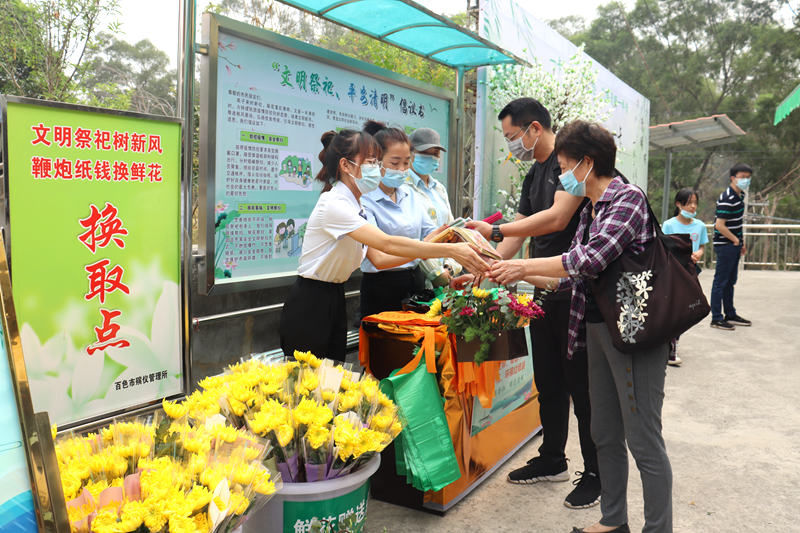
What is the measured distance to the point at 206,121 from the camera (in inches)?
115

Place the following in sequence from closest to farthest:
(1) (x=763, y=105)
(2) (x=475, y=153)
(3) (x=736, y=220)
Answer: (2) (x=475, y=153)
(3) (x=736, y=220)
(1) (x=763, y=105)

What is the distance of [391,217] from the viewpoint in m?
3.40

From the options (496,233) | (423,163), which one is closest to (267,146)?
(423,163)

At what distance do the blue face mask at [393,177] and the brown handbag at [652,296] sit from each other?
1337mm

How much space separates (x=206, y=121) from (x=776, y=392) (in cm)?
460

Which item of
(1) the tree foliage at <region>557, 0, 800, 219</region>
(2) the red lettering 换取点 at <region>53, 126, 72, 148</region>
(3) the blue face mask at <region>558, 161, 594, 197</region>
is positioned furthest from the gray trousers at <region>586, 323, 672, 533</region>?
(1) the tree foliage at <region>557, 0, 800, 219</region>

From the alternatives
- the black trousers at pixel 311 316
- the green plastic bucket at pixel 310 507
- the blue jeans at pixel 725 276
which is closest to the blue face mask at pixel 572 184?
the black trousers at pixel 311 316

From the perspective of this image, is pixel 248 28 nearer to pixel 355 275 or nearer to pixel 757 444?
pixel 355 275

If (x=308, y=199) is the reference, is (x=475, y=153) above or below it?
above

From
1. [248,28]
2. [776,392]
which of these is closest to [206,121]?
[248,28]

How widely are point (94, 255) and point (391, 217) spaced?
4.99 ft

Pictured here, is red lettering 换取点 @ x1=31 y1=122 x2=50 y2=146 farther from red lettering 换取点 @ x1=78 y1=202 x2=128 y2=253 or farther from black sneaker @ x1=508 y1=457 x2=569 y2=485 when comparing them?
black sneaker @ x1=508 y1=457 x2=569 y2=485

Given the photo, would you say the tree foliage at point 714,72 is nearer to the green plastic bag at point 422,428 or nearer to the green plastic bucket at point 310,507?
the green plastic bag at point 422,428

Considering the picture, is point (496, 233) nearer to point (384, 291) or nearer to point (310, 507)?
point (384, 291)
